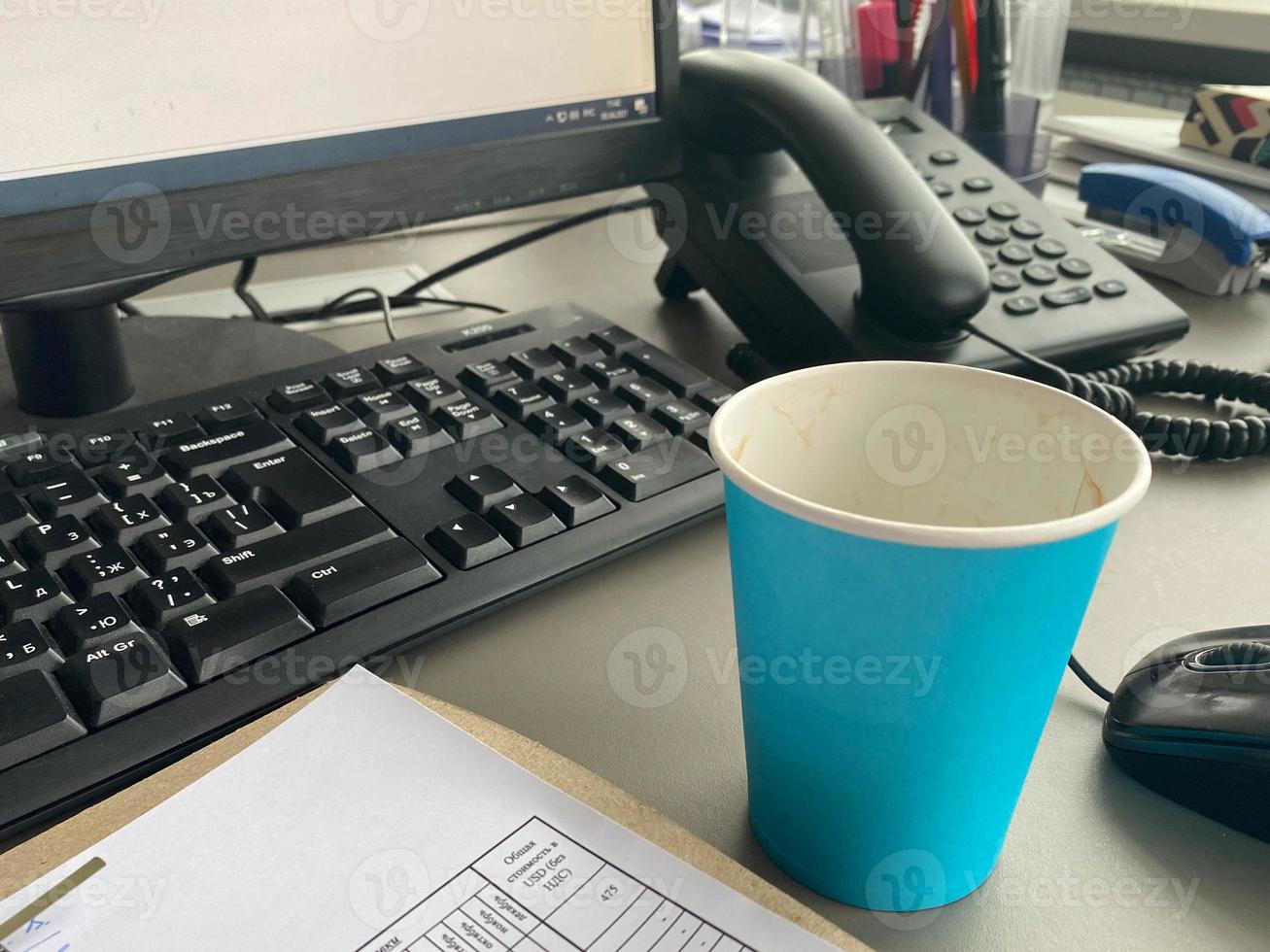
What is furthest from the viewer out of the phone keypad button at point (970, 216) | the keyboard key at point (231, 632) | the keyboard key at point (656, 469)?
the phone keypad button at point (970, 216)

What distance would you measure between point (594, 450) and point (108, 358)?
0.77 ft

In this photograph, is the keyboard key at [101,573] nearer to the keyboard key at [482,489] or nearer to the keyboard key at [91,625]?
the keyboard key at [91,625]

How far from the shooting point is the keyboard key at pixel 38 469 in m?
0.38

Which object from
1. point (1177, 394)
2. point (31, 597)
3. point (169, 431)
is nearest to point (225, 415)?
point (169, 431)

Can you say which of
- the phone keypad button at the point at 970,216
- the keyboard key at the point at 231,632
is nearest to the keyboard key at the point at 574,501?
the keyboard key at the point at 231,632

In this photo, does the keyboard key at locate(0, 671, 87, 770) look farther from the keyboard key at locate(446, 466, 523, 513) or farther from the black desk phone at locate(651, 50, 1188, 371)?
the black desk phone at locate(651, 50, 1188, 371)

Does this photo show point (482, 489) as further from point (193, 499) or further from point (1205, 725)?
point (1205, 725)

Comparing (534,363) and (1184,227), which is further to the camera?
(1184,227)

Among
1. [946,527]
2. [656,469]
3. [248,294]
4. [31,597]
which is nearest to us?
[946,527]

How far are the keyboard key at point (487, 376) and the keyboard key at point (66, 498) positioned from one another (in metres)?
0.16

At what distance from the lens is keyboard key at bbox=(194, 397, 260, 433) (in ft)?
1.41

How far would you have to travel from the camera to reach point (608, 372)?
487mm

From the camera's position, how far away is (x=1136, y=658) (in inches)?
14.4

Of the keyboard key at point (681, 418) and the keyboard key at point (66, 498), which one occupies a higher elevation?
the keyboard key at point (66, 498)
